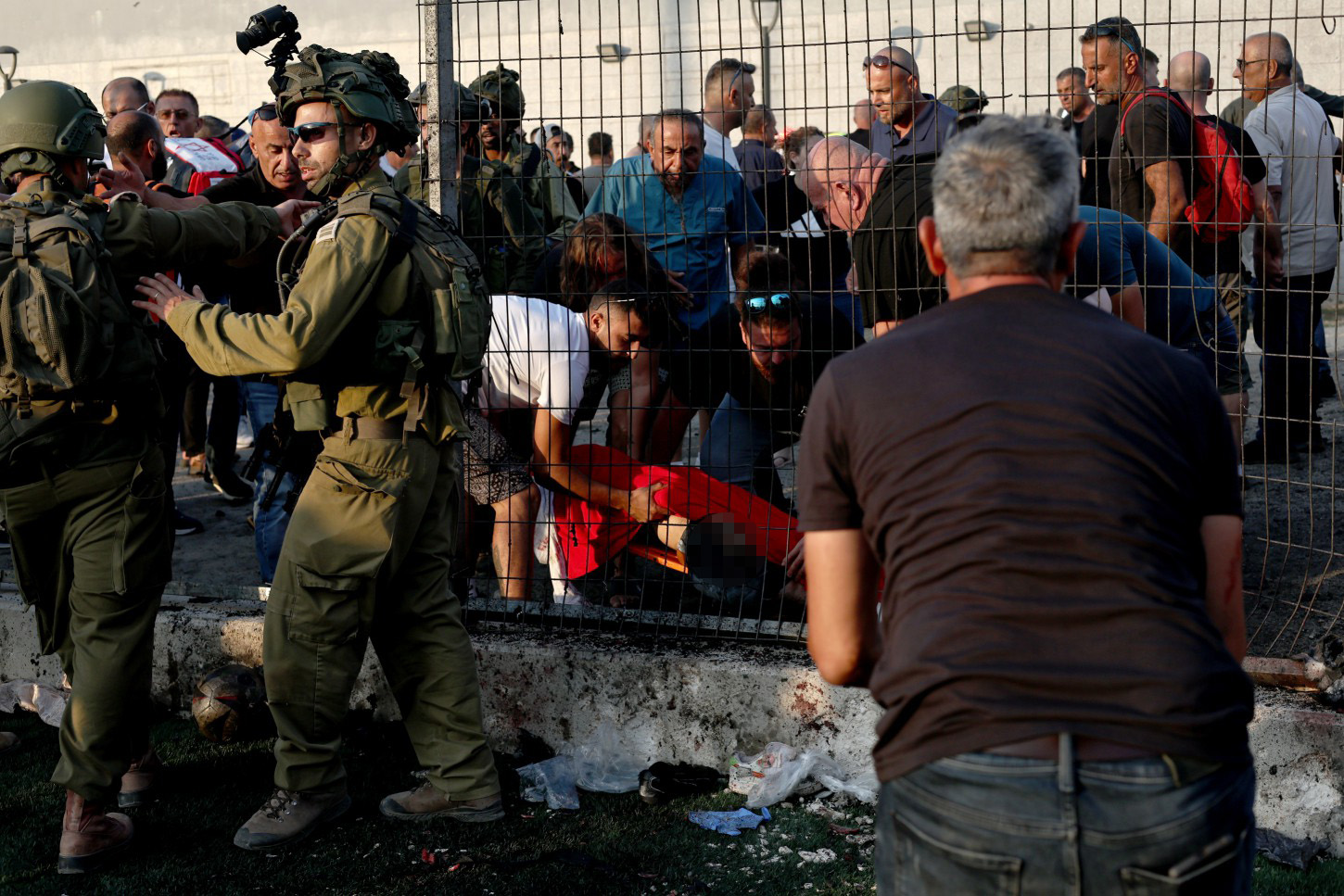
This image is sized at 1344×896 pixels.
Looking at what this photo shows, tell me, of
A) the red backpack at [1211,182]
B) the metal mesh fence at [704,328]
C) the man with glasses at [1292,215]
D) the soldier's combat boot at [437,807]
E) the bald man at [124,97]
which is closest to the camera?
the soldier's combat boot at [437,807]

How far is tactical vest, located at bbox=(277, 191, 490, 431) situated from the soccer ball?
1181mm

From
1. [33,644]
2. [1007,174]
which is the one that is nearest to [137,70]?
[33,644]

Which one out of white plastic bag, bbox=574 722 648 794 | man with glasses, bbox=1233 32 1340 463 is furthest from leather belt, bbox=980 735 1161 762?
man with glasses, bbox=1233 32 1340 463

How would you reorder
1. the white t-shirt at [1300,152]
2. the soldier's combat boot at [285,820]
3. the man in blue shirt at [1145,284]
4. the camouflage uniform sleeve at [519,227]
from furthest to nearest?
1. the white t-shirt at [1300,152]
2. the camouflage uniform sleeve at [519,227]
3. the man in blue shirt at [1145,284]
4. the soldier's combat boot at [285,820]

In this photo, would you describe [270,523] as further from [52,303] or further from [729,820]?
[729,820]

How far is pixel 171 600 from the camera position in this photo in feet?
16.9

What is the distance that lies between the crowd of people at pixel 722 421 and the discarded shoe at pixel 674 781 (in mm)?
486

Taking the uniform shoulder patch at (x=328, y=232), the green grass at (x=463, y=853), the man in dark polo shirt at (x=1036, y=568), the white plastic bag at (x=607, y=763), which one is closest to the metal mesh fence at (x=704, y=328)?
the white plastic bag at (x=607, y=763)

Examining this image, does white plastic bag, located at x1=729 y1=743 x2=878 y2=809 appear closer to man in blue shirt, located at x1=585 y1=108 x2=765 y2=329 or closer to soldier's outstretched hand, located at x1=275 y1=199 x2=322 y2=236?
man in blue shirt, located at x1=585 y1=108 x2=765 y2=329

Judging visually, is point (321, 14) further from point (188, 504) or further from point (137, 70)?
point (188, 504)

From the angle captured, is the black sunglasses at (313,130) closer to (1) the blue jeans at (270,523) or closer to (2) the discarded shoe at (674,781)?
(1) the blue jeans at (270,523)

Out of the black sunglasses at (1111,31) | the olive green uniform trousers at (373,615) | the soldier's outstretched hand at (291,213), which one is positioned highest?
Answer: the black sunglasses at (1111,31)

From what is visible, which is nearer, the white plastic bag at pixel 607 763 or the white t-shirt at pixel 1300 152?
the white plastic bag at pixel 607 763

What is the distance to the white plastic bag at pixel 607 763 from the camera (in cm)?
430
